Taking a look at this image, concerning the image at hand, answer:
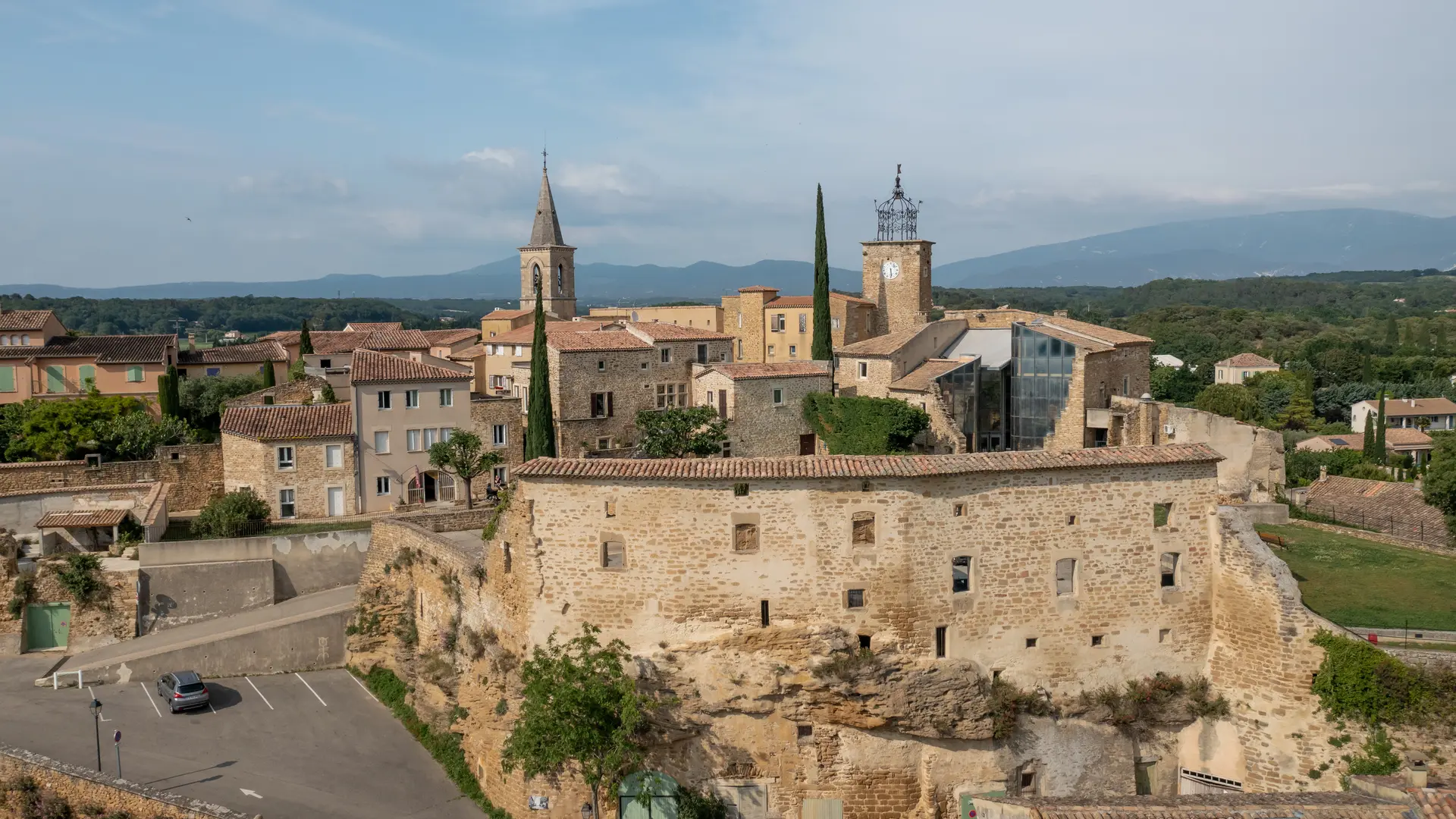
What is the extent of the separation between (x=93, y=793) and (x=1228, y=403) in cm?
7652

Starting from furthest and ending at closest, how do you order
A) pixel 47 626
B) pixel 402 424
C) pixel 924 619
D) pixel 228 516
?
pixel 402 424, pixel 228 516, pixel 47 626, pixel 924 619

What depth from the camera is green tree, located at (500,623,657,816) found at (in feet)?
72.2

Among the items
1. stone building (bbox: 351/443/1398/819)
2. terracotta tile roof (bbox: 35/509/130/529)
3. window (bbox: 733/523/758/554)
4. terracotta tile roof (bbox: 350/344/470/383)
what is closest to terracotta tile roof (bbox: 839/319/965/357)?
terracotta tile roof (bbox: 350/344/470/383)

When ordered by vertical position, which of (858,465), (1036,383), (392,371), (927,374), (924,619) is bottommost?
(924,619)

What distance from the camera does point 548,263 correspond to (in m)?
74.7

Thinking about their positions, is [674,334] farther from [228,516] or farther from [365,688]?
[365,688]

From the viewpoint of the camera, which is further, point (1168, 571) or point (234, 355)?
point (234, 355)

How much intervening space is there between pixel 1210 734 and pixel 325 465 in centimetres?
3008

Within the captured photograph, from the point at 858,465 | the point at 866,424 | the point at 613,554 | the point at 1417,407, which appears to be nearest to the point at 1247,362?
the point at 1417,407

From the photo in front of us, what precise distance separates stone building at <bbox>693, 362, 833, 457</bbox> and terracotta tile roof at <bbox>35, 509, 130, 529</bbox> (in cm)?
2136

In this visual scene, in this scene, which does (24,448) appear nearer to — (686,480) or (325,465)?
(325,465)

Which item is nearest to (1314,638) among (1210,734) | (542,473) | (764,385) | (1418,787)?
(1210,734)

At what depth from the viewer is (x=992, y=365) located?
42.3 metres

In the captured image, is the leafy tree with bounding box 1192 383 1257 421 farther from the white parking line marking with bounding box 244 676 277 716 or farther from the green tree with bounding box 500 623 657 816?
the white parking line marking with bounding box 244 676 277 716
